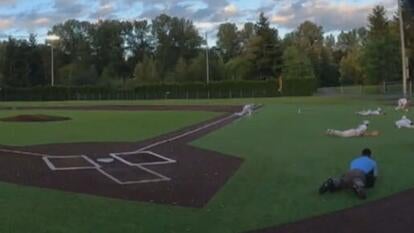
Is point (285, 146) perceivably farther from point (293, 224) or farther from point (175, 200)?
point (293, 224)

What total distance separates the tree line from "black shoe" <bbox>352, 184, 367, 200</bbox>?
74549mm

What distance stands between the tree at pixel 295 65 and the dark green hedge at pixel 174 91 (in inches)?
624

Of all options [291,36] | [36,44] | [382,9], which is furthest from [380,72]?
[36,44]

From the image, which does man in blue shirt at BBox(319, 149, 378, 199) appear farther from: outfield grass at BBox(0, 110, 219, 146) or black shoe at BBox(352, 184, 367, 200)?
outfield grass at BBox(0, 110, 219, 146)

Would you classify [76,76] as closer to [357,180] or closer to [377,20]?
[377,20]

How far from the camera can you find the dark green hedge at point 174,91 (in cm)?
8869

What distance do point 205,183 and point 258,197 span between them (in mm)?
1736

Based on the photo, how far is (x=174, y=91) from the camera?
91562mm

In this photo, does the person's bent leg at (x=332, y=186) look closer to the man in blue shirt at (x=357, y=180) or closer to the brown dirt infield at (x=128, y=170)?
the man in blue shirt at (x=357, y=180)

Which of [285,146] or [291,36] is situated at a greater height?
[291,36]

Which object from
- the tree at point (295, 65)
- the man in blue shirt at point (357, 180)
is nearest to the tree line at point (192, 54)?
the tree at point (295, 65)

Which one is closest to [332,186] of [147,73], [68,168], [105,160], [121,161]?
[68,168]

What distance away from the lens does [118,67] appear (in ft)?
499

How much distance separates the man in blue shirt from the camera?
1077 centimetres
